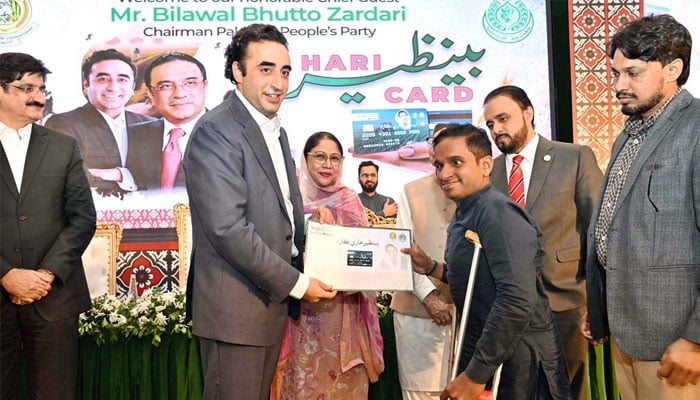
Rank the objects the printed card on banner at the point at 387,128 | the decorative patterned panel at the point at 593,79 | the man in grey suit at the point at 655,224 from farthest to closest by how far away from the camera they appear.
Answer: the decorative patterned panel at the point at 593,79 → the printed card on banner at the point at 387,128 → the man in grey suit at the point at 655,224

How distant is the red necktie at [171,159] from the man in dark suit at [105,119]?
0.79ft

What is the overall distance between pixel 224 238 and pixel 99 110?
293 cm

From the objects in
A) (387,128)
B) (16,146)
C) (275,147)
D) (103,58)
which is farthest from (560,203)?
(103,58)

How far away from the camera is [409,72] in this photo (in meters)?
4.93

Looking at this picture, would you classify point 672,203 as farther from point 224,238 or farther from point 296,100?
point 296,100

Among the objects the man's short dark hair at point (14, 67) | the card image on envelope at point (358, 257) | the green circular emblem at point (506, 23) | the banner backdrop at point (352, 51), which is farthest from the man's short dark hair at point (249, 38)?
Result: the green circular emblem at point (506, 23)

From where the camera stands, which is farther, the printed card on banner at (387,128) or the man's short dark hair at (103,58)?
the printed card on banner at (387,128)

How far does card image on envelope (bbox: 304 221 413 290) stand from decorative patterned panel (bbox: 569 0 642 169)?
110 inches

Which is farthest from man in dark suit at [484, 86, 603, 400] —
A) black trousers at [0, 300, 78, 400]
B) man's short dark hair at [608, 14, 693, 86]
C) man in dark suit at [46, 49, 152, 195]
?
man in dark suit at [46, 49, 152, 195]

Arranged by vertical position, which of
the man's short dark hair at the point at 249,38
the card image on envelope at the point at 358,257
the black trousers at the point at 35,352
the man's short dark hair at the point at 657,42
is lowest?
the black trousers at the point at 35,352

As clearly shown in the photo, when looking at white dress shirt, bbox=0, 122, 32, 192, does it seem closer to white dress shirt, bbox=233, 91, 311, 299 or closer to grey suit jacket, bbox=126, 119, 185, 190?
white dress shirt, bbox=233, 91, 311, 299

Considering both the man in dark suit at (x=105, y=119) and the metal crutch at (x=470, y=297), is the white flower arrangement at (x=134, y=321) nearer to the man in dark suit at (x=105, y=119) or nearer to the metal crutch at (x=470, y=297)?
the man in dark suit at (x=105, y=119)

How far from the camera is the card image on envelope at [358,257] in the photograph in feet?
8.35

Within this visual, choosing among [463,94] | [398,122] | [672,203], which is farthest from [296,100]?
[672,203]
